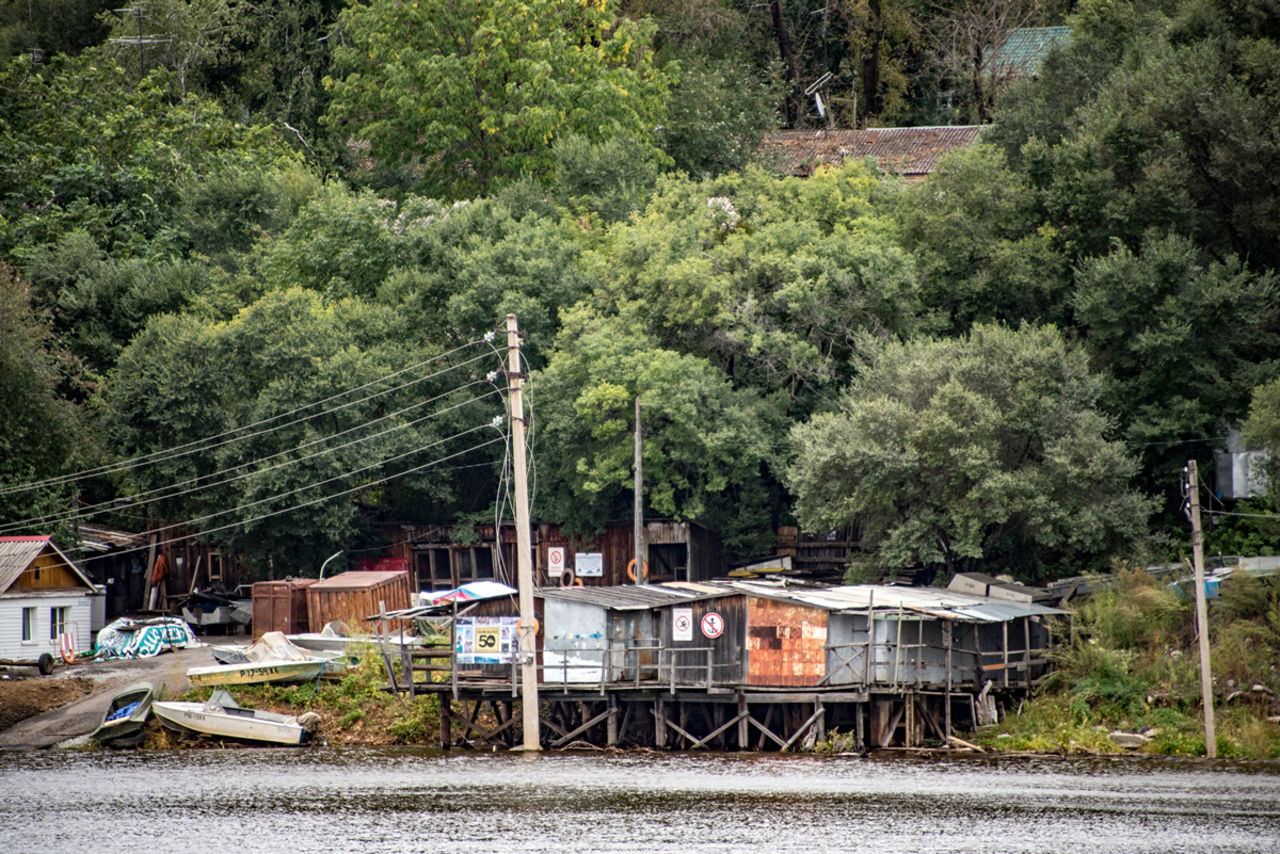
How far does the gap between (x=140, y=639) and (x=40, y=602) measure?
3.46 metres

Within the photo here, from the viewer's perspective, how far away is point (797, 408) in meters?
55.3

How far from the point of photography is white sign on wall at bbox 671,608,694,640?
138ft

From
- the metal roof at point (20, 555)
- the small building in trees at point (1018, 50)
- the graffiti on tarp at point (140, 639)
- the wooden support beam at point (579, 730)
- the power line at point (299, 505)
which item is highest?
the small building in trees at point (1018, 50)

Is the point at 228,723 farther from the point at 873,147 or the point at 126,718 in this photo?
the point at 873,147

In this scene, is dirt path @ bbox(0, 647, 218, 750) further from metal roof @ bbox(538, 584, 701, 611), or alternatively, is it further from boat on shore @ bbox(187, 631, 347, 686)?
metal roof @ bbox(538, 584, 701, 611)

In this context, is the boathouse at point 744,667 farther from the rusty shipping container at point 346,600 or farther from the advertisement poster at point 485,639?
the rusty shipping container at point 346,600

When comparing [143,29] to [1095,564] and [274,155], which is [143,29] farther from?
[1095,564]

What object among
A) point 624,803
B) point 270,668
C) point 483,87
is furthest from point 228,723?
point 483,87

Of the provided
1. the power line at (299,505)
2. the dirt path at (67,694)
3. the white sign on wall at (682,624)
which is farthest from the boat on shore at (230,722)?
the power line at (299,505)

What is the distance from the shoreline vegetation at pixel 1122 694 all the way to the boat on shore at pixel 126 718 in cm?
74

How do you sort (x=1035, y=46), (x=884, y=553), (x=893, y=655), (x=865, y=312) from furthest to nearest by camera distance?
(x=1035, y=46), (x=865, y=312), (x=884, y=553), (x=893, y=655)

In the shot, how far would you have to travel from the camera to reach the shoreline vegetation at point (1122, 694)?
135ft

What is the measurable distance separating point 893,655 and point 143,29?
60823mm

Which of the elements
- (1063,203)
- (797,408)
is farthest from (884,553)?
(1063,203)
